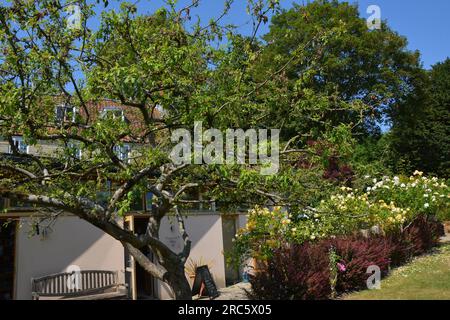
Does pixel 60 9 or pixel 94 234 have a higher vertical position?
pixel 60 9

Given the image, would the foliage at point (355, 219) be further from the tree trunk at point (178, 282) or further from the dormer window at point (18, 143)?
the dormer window at point (18, 143)

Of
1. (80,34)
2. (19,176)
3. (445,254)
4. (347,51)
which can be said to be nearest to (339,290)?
(445,254)

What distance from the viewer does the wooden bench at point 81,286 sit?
1027 centimetres

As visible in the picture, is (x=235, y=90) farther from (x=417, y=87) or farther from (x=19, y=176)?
(x=417, y=87)

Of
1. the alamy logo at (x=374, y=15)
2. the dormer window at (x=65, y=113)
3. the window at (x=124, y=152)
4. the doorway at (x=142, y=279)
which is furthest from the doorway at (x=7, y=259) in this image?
the alamy logo at (x=374, y=15)

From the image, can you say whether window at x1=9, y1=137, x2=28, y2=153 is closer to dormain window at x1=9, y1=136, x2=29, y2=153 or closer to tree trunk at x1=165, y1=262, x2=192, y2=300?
dormain window at x1=9, y1=136, x2=29, y2=153

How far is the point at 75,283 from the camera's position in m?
10.9

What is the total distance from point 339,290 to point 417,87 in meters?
22.4

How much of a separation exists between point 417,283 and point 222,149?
790cm

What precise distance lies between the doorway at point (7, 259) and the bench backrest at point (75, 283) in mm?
486

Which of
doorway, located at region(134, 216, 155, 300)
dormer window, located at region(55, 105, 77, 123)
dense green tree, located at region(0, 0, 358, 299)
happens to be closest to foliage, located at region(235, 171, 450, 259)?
dense green tree, located at region(0, 0, 358, 299)

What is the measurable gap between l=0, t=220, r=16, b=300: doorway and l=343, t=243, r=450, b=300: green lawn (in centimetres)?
738

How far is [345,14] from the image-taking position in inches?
1106
